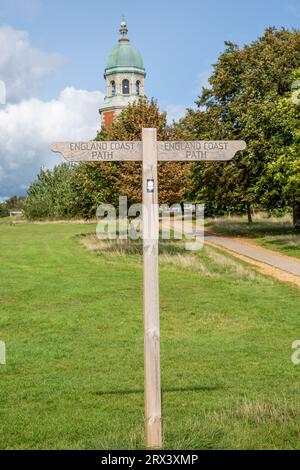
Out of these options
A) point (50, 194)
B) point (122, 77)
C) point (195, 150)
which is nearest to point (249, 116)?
point (195, 150)

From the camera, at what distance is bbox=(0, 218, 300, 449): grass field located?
22.4ft

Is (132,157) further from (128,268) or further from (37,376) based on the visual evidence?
(128,268)

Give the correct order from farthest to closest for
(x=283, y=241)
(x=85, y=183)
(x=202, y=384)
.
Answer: (x=85, y=183) → (x=283, y=241) → (x=202, y=384)

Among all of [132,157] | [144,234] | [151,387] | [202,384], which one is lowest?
[202,384]

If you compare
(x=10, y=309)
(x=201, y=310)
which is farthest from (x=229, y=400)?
(x=10, y=309)

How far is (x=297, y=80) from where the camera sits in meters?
27.0

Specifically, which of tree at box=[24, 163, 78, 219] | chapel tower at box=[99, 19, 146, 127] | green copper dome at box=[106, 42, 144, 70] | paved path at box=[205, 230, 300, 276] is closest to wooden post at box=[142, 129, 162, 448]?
paved path at box=[205, 230, 300, 276]

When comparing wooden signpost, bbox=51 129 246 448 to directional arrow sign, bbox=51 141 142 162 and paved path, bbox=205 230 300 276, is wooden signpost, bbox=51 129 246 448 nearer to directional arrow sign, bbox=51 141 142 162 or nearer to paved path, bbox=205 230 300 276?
directional arrow sign, bbox=51 141 142 162

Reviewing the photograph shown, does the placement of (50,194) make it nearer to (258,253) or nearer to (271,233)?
(271,233)

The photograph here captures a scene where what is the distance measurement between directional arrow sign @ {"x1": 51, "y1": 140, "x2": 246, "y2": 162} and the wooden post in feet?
0.50

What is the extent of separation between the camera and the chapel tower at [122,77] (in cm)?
10544

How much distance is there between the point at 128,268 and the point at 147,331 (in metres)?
17.9

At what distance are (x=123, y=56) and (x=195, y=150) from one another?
350 ft

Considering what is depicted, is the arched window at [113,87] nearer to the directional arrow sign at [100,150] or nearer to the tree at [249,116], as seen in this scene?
the tree at [249,116]
